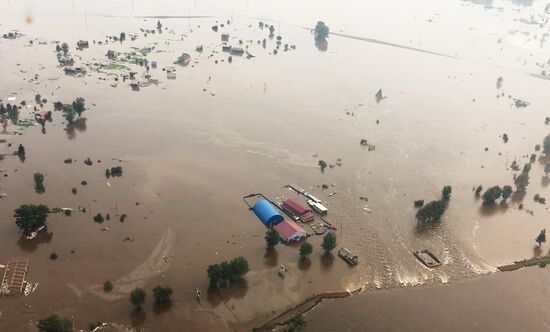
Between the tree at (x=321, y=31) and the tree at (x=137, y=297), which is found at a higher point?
the tree at (x=321, y=31)

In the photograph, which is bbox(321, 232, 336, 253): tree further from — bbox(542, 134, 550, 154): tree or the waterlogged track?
bbox(542, 134, 550, 154): tree

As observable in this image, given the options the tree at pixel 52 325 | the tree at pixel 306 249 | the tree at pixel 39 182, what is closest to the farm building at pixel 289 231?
the tree at pixel 306 249

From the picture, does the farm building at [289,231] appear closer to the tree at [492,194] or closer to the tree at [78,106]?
the tree at [492,194]

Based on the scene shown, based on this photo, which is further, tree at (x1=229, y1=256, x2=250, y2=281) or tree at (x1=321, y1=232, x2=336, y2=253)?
tree at (x1=321, y1=232, x2=336, y2=253)

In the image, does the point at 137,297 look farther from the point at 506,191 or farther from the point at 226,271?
the point at 506,191

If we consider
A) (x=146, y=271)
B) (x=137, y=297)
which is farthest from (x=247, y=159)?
(x=137, y=297)

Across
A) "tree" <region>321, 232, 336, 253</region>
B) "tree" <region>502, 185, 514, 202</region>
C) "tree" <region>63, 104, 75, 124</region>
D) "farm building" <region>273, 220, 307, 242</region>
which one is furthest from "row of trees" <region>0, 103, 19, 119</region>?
"tree" <region>502, 185, 514, 202</region>

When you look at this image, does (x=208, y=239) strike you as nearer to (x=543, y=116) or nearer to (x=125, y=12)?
(x=543, y=116)
